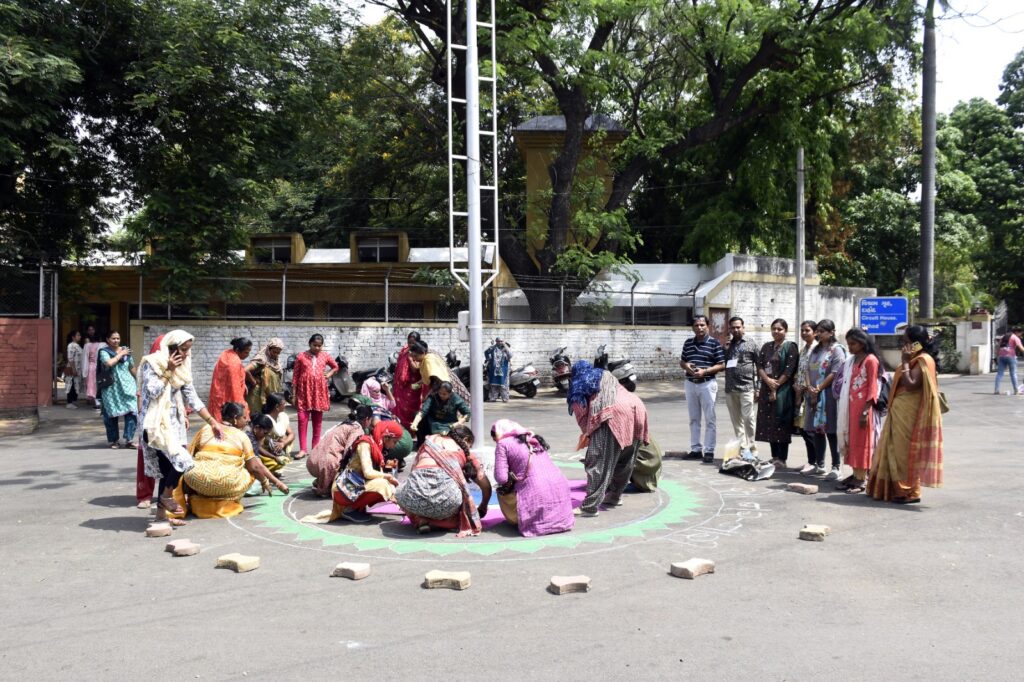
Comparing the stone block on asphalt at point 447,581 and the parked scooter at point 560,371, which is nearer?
the stone block on asphalt at point 447,581

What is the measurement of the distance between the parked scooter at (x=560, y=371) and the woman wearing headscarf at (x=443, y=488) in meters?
12.6

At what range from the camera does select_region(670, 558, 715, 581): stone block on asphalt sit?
5594mm

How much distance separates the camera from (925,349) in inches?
310

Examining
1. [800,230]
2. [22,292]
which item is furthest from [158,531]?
[800,230]

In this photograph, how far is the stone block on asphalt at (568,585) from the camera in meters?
5.26

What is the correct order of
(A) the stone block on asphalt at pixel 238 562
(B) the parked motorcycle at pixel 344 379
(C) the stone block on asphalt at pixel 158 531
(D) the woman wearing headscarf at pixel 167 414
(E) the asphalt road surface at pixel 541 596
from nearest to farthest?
(E) the asphalt road surface at pixel 541 596 < (A) the stone block on asphalt at pixel 238 562 < (C) the stone block on asphalt at pixel 158 531 < (D) the woman wearing headscarf at pixel 167 414 < (B) the parked motorcycle at pixel 344 379

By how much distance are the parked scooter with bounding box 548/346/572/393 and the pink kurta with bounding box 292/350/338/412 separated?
954 cm

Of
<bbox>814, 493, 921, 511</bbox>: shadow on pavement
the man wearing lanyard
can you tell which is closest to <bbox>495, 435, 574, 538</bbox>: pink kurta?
<bbox>814, 493, 921, 511</bbox>: shadow on pavement

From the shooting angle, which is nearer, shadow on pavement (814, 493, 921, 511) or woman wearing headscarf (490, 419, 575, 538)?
woman wearing headscarf (490, 419, 575, 538)

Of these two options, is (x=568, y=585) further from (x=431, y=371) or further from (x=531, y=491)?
(x=431, y=371)

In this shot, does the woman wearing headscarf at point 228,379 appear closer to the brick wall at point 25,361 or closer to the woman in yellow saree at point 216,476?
the woman in yellow saree at point 216,476

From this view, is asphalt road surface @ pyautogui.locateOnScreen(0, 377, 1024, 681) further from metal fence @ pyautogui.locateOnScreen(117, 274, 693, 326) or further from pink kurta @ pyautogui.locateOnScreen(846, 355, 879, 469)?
metal fence @ pyautogui.locateOnScreen(117, 274, 693, 326)

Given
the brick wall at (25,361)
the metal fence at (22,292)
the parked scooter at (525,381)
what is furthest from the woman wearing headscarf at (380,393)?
the metal fence at (22,292)

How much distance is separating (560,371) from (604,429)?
506 inches
